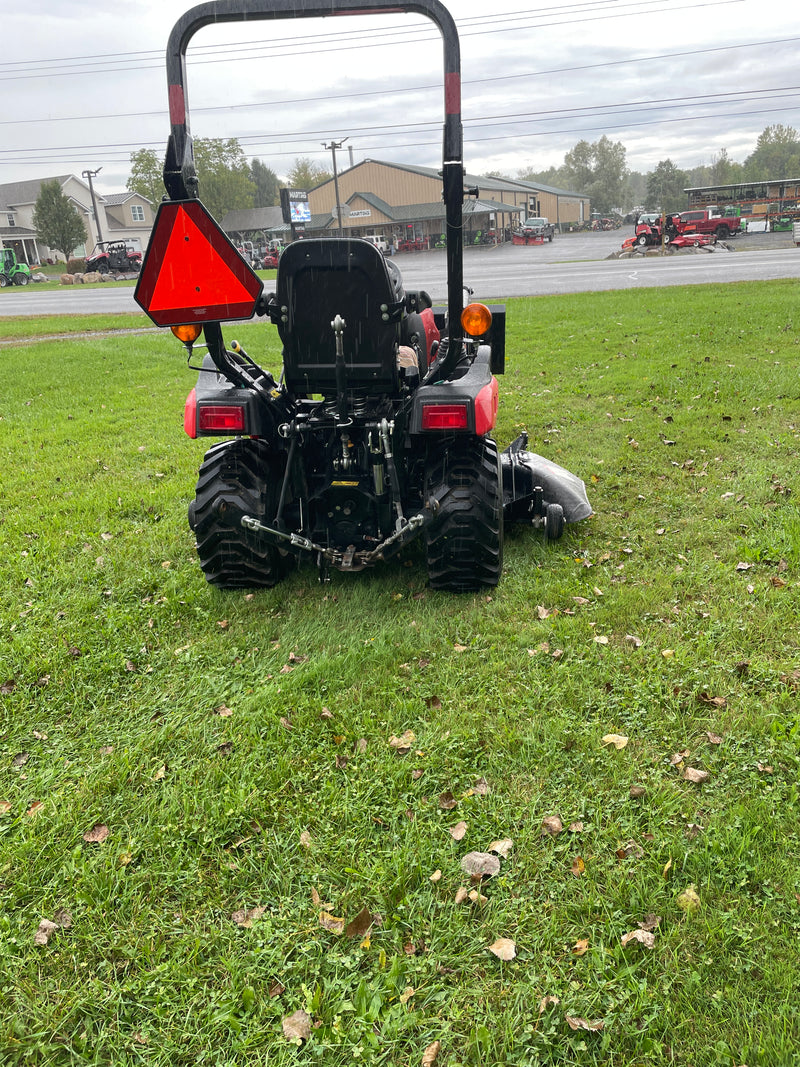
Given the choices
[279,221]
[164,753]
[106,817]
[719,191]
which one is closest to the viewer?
[106,817]

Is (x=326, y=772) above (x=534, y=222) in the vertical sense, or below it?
below

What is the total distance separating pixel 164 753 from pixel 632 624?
2.32m

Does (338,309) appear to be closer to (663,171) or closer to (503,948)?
(503,948)

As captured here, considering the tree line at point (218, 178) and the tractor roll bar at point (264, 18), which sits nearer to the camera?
the tractor roll bar at point (264, 18)

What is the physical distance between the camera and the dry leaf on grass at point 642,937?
7.17 ft

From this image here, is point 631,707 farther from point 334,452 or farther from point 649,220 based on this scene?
point 649,220

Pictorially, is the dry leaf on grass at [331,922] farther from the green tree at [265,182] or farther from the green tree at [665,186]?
the green tree at [265,182]

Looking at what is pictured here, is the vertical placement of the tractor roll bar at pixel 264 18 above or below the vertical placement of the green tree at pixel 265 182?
below

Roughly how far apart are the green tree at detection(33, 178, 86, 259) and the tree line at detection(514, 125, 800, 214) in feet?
175

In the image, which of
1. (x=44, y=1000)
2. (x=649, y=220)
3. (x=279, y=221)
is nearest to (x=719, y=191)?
(x=649, y=220)

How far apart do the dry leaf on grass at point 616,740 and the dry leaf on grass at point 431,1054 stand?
134cm

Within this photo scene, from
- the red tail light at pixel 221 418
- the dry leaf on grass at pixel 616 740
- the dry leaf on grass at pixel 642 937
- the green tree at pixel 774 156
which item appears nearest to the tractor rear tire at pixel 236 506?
the red tail light at pixel 221 418

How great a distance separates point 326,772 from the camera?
117 inches

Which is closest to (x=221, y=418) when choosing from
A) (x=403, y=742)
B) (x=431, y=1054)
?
(x=403, y=742)
